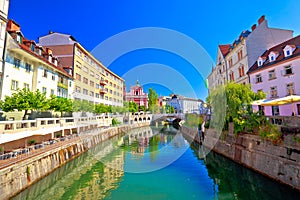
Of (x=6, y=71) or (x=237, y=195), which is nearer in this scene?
(x=237, y=195)

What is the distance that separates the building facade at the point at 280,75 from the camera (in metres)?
19.0

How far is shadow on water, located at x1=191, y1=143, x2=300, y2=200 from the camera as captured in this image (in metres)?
9.90

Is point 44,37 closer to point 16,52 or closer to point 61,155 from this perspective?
point 16,52

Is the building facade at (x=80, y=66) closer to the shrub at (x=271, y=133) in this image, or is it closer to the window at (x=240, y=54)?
the window at (x=240, y=54)

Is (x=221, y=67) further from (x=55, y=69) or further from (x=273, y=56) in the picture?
(x=55, y=69)

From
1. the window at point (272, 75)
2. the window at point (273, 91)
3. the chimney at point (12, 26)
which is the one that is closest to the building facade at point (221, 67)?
the window at point (272, 75)

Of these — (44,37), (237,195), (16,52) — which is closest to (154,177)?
(237,195)

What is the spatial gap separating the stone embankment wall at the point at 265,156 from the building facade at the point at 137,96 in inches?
2620

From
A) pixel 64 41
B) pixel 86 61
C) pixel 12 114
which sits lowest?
pixel 12 114

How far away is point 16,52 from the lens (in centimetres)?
1967

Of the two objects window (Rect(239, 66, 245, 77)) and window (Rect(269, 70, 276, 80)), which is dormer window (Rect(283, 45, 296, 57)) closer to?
window (Rect(269, 70, 276, 80))

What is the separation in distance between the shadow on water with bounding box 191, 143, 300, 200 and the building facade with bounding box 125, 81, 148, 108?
68826 mm

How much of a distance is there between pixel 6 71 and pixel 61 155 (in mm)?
11140

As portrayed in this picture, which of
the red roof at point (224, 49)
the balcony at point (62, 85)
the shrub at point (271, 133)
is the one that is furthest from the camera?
the red roof at point (224, 49)
